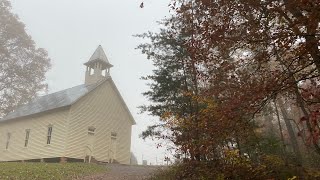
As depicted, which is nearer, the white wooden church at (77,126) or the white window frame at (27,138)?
the white wooden church at (77,126)

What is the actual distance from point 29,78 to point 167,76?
32681mm

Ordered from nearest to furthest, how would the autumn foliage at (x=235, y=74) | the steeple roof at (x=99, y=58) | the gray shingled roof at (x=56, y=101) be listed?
1. the autumn foliage at (x=235, y=74)
2. the gray shingled roof at (x=56, y=101)
3. the steeple roof at (x=99, y=58)

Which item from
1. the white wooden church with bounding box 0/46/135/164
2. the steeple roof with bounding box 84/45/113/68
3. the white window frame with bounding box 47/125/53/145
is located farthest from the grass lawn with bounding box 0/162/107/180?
the steeple roof with bounding box 84/45/113/68

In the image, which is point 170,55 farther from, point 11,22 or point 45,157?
point 11,22

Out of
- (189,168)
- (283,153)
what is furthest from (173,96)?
(283,153)

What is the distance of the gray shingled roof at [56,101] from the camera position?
25.7 metres

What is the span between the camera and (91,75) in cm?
3014

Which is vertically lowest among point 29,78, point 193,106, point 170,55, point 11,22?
point 193,106

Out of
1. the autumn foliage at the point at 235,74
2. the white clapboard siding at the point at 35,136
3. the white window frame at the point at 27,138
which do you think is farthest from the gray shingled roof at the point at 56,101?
the autumn foliage at the point at 235,74

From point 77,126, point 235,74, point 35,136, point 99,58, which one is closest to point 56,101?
point 35,136

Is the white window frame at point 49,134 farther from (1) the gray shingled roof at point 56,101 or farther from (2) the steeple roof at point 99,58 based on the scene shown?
(2) the steeple roof at point 99,58

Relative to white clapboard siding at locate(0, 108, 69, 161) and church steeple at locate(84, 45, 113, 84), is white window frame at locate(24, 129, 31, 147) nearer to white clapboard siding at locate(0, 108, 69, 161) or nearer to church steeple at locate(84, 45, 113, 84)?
white clapboard siding at locate(0, 108, 69, 161)

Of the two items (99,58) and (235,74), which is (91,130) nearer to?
(99,58)

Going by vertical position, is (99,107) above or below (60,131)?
above
